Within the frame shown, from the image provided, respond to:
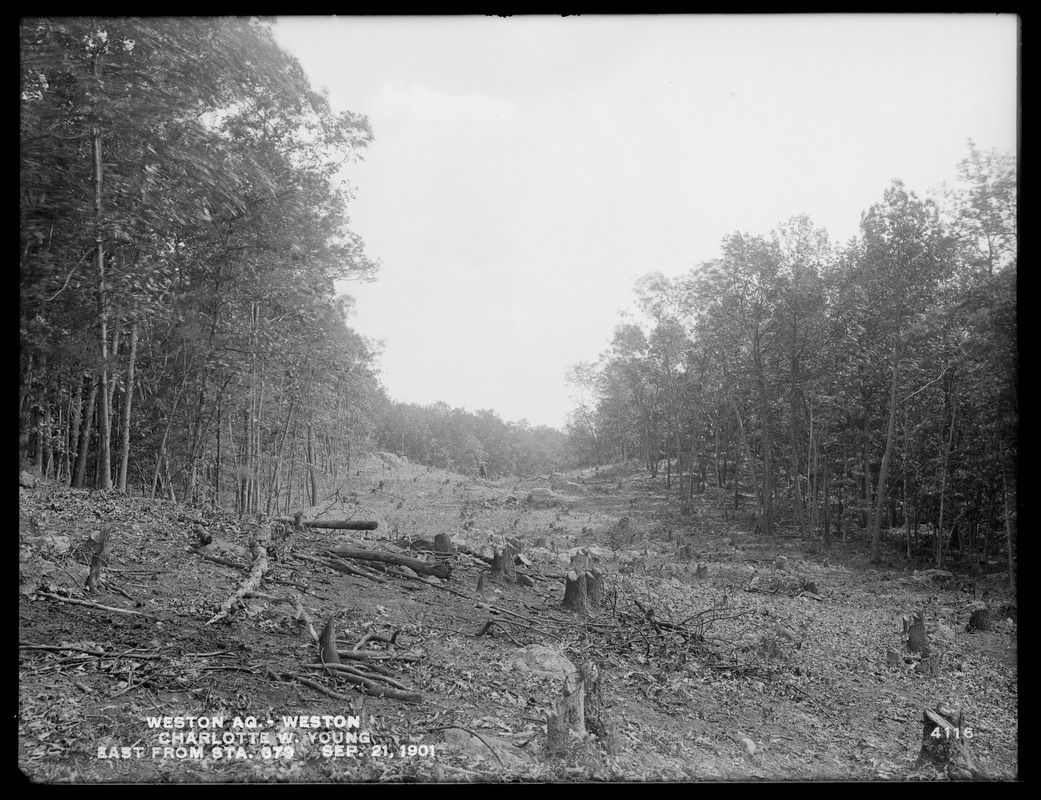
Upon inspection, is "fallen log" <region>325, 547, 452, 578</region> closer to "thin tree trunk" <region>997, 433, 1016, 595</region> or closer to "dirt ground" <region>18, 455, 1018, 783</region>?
"dirt ground" <region>18, 455, 1018, 783</region>

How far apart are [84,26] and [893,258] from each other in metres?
15.8

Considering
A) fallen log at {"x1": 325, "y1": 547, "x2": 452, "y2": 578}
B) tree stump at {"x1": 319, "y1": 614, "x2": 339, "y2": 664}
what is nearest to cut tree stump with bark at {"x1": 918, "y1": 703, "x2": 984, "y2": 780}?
tree stump at {"x1": 319, "y1": 614, "x2": 339, "y2": 664}

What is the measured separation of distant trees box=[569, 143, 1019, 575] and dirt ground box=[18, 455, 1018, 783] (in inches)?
166

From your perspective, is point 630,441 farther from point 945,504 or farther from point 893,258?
point 893,258

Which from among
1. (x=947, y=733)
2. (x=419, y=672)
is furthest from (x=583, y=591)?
(x=947, y=733)

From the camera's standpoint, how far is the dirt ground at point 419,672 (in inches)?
136

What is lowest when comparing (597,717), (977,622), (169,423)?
(977,622)

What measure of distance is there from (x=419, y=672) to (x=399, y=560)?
3.09 meters

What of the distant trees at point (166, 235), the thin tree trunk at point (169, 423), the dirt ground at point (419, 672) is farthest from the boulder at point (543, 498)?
the thin tree trunk at point (169, 423)

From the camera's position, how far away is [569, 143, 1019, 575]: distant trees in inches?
401

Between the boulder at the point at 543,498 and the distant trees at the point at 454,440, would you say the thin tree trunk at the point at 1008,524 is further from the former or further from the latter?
the distant trees at the point at 454,440

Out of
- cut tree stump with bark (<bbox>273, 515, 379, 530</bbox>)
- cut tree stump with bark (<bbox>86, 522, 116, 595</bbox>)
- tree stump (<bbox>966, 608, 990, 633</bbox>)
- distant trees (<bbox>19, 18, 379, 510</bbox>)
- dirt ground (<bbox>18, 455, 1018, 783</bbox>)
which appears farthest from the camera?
cut tree stump with bark (<bbox>273, 515, 379, 530</bbox>)

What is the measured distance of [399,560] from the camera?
7645mm

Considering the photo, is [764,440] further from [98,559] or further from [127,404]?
[98,559]
